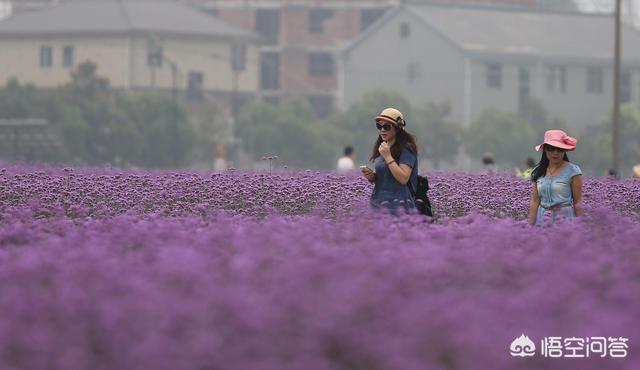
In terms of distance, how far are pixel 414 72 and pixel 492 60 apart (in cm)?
516

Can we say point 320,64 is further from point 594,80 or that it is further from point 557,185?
point 557,185

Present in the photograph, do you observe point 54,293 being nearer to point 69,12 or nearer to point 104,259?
point 104,259

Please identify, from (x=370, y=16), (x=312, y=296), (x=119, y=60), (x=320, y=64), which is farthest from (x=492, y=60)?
(x=312, y=296)

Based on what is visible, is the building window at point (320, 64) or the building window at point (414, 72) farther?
the building window at point (320, 64)

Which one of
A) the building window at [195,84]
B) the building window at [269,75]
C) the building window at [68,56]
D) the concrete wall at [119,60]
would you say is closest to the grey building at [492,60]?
the building window at [195,84]

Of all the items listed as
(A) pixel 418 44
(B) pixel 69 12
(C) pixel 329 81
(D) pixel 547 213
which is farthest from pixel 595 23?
(D) pixel 547 213

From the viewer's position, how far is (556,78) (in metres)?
98.4

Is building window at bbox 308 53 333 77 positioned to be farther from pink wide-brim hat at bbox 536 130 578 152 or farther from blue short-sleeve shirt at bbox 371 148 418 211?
blue short-sleeve shirt at bbox 371 148 418 211

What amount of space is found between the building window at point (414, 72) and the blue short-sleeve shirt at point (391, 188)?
85919 millimetres

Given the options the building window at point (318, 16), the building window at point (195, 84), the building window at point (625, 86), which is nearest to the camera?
the building window at point (625, 86)

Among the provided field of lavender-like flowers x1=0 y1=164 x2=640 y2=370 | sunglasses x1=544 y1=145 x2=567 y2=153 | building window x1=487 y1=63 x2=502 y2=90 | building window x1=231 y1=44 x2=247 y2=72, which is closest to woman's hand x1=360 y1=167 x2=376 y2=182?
sunglasses x1=544 y1=145 x2=567 y2=153

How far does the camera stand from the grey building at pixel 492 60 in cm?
9612

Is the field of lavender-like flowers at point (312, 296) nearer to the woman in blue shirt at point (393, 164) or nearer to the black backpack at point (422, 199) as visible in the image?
the woman in blue shirt at point (393, 164)

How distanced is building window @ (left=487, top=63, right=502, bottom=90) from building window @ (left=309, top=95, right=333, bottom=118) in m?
19.9
